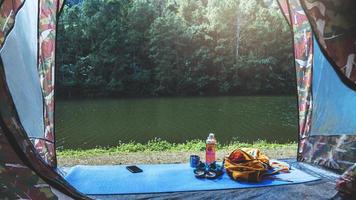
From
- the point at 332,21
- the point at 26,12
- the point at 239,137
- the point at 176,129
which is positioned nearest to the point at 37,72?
the point at 26,12

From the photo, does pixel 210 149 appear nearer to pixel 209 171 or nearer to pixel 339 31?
pixel 209 171

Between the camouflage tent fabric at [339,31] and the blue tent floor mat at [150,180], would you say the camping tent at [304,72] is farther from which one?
the blue tent floor mat at [150,180]

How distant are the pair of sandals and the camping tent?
0.83 metres

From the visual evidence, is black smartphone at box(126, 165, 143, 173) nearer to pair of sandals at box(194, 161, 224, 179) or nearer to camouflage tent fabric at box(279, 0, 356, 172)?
pair of sandals at box(194, 161, 224, 179)

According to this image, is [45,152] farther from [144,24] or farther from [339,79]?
[144,24]

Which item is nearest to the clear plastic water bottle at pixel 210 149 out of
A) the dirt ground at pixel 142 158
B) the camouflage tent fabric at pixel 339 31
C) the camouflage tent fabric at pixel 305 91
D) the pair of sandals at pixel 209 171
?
the pair of sandals at pixel 209 171

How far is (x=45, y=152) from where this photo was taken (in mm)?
3381

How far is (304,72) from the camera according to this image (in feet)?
12.2

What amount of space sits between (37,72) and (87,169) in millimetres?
847

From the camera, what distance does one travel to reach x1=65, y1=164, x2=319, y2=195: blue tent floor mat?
116 inches

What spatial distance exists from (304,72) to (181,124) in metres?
6.35

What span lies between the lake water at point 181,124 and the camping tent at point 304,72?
3.76m

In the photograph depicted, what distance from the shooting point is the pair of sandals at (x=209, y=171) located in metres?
3.21

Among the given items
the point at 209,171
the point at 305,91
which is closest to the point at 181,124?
the point at 305,91
